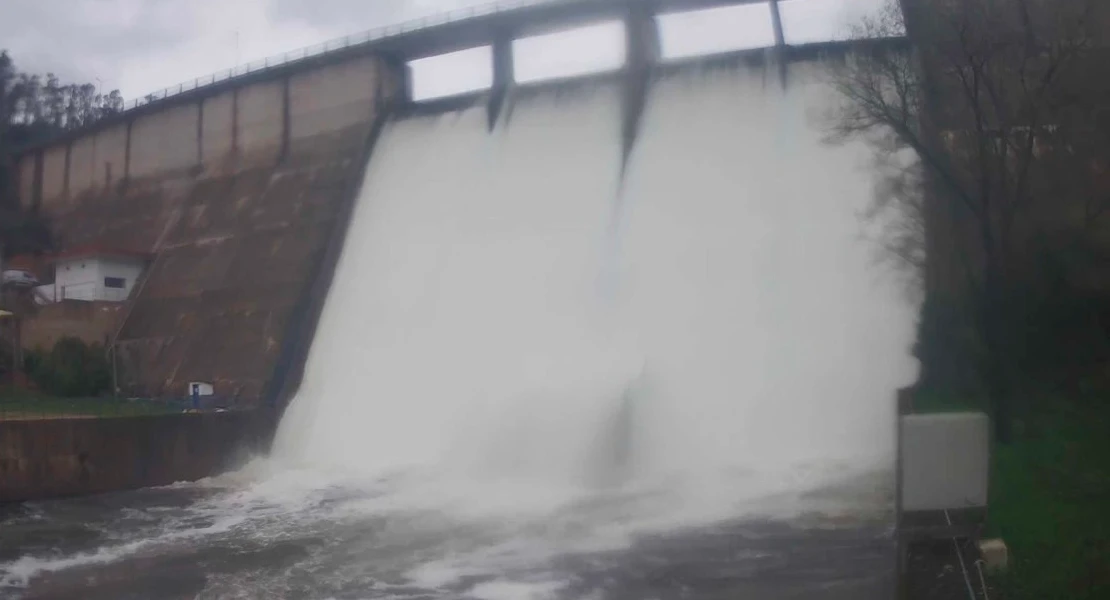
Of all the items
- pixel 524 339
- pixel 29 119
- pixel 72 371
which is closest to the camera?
pixel 524 339

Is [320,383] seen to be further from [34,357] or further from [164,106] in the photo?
[164,106]

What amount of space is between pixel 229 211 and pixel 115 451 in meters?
10.8

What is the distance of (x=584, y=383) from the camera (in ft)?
53.1

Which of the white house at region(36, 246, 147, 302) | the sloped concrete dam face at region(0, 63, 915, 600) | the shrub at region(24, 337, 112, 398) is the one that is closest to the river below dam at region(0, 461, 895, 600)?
the sloped concrete dam face at region(0, 63, 915, 600)

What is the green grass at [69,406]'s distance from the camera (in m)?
17.6

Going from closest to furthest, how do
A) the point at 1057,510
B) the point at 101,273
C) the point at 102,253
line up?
the point at 1057,510, the point at 102,253, the point at 101,273

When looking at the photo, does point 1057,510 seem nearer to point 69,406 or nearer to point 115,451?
point 115,451

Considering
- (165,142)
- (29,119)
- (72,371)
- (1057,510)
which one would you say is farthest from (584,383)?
(29,119)

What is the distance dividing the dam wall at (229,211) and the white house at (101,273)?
1.48 ft

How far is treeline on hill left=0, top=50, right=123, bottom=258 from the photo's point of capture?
3325 centimetres

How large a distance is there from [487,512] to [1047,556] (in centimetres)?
745

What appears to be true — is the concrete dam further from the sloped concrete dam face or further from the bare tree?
the bare tree

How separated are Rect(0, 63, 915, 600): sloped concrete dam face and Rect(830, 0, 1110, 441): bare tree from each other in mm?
1647

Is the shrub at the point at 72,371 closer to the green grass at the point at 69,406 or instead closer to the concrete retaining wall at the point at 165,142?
the green grass at the point at 69,406
